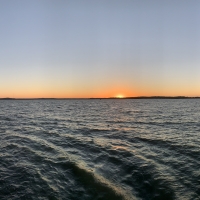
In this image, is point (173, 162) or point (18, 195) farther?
point (173, 162)

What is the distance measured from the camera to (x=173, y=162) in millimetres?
14023

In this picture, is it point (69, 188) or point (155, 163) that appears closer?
point (69, 188)

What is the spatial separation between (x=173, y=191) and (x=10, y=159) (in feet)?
36.6

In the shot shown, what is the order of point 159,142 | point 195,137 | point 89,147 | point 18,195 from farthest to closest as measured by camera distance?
1. point 195,137
2. point 159,142
3. point 89,147
4. point 18,195

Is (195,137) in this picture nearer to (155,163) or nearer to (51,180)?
(155,163)

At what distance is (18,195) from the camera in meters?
9.58

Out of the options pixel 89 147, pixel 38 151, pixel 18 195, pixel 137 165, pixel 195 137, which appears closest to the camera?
pixel 18 195

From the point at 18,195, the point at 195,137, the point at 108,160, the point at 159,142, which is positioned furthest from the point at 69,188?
the point at 195,137

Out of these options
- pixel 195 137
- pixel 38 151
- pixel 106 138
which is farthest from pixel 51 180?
pixel 195 137

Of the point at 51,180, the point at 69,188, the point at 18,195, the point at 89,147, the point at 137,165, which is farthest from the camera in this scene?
the point at 89,147

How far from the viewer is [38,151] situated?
667 inches

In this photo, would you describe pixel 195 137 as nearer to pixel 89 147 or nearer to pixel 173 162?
pixel 173 162

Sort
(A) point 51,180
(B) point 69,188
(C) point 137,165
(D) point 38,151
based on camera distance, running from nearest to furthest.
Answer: (B) point 69,188, (A) point 51,180, (C) point 137,165, (D) point 38,151

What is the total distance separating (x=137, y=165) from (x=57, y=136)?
40.3 ft
